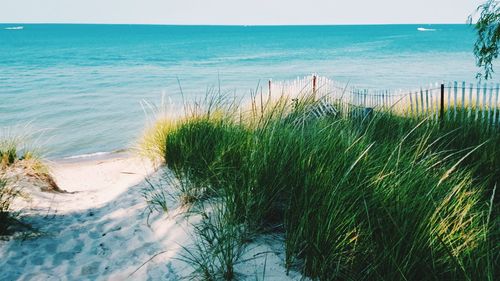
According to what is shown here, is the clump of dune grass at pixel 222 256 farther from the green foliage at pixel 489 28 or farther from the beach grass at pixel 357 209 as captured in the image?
the green foliage at pixel 489 28

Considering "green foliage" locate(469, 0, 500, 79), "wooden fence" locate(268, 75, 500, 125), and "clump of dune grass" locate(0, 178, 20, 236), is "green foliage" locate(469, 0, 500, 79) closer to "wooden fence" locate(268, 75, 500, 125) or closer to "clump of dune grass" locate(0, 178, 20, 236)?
"wooden fence" locate(268, 75, 500, 125)

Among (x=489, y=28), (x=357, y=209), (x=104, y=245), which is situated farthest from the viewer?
(x=489, y=28)

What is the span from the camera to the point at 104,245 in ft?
12.9

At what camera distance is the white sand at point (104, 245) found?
3.22 meters

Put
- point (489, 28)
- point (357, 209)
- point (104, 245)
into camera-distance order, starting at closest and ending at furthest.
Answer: point (357, 209), point (104, 245), point (489, 28)

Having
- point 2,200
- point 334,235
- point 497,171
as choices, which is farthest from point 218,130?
point 497,171

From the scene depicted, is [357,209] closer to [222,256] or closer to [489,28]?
[222,256]

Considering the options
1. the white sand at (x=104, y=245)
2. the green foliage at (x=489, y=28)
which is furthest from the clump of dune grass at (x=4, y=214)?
the green foliage at (x=489, y=28)

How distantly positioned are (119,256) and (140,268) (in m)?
0.42

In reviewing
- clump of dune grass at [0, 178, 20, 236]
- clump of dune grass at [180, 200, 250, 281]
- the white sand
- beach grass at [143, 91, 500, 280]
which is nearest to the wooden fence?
beach grass at [143, 91, 500, 280]

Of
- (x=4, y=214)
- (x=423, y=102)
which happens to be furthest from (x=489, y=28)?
(x=4, y=214)

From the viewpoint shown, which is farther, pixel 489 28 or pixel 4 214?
pixel 489 28

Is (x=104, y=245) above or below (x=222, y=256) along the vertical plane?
below

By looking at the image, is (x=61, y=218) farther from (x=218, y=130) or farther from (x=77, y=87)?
(x=77, y=87)
